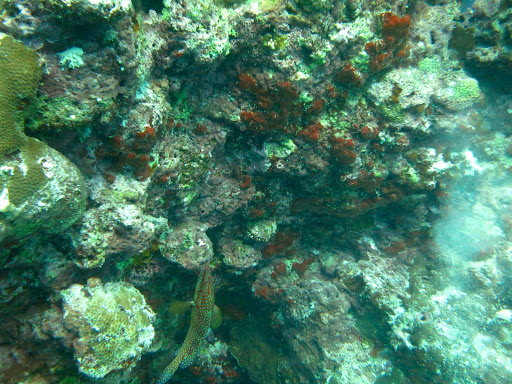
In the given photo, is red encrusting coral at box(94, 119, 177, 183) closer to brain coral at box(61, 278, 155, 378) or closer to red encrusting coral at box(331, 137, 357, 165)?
brain coral at box(61, 278, 155, 378)

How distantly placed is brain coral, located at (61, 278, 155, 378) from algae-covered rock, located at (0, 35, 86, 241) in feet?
3.28

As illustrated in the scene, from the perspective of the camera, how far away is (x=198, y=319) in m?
4.66

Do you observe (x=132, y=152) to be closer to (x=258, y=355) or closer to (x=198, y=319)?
(x=198, y=319)

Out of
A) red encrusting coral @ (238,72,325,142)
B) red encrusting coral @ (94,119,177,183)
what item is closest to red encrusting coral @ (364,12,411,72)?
red encrusting coral @ (238,72,325,142)

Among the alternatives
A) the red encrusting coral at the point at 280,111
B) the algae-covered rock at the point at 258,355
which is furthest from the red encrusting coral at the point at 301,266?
the red encrusting coral at the point at 280,111

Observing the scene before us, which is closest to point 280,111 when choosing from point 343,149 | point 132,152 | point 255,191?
point 343,149

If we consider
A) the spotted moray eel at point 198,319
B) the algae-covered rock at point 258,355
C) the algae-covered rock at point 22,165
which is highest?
the algae-covered rock at point 22,165

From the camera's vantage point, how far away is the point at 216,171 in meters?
4.90

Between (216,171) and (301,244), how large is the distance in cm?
307

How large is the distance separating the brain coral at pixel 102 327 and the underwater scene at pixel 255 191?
0.02m

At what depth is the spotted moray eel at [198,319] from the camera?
14.3 feet

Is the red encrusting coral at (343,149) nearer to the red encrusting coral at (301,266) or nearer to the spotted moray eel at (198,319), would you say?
the red encrusting coral at (301,266)

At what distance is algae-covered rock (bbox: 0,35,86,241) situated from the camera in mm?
2102

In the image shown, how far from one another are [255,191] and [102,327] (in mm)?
3125
